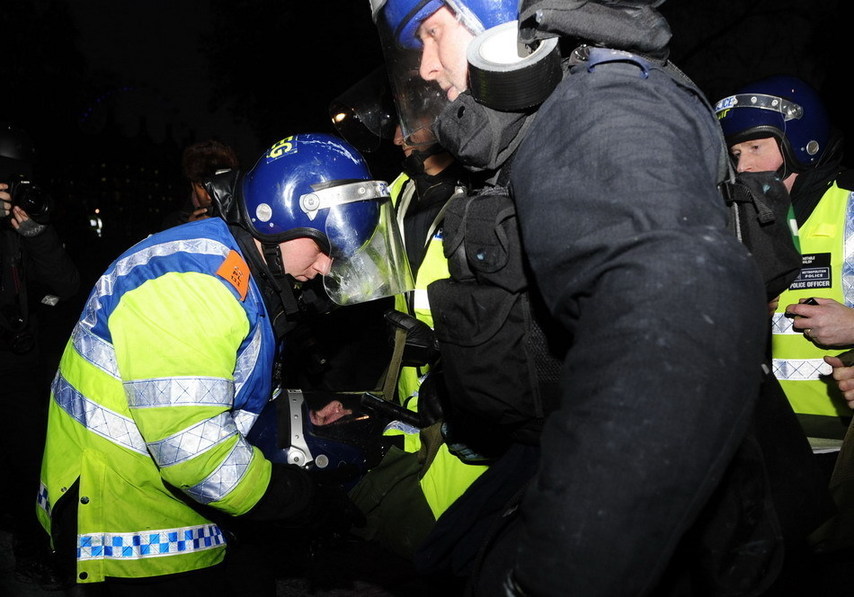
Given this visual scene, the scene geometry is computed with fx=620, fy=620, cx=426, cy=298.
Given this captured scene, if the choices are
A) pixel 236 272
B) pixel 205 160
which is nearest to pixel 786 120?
pixel 236 272

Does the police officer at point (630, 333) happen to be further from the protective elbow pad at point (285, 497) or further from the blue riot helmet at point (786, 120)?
the blue riot helmet at point (786, 120)

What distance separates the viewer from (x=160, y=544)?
2.16m

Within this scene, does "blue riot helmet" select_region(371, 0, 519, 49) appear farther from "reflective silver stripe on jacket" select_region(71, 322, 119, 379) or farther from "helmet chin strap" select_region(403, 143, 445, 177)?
"reflective silver stripe on jacket" select_region(71, 322, 119, 379)

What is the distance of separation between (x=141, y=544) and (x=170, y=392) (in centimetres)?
67

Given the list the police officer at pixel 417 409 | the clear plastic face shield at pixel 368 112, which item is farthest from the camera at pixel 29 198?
the police officer at pixel 417 409

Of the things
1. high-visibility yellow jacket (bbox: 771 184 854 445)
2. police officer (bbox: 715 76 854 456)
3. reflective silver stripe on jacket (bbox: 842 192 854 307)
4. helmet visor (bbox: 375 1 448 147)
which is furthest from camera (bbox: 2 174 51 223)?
reflective silver stripe on jacket (bbox: 842 192 854 307)

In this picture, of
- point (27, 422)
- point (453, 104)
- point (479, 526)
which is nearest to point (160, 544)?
point (479, 526)

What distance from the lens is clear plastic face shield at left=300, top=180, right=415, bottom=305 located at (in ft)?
7.64

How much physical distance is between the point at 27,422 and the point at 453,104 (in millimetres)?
4083

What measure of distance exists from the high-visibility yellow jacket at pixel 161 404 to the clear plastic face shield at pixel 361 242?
363mm

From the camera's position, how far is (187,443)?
73.7 inches

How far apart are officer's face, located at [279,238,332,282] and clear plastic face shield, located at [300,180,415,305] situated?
4 cm

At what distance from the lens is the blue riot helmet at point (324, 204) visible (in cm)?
228

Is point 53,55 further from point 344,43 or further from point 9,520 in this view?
point 9,520
